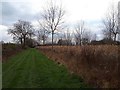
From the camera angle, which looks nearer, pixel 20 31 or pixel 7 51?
pixel 7 51

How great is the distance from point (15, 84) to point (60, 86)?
2.18 m

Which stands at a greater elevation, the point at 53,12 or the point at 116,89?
the point at 53,12

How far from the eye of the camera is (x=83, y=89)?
9.43 meters

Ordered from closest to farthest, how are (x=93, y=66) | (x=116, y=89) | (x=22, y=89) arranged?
1. (x=116, y=89)
2. (x=22, y=89)
3. (x=93, y=66)

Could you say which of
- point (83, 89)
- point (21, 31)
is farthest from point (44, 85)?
point (21, 31)

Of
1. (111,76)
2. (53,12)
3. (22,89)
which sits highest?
(53,12)

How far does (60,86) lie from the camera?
33.5 feet

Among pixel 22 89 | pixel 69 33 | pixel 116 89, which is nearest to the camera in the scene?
pixel 116 89

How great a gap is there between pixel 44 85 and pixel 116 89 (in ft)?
11.8

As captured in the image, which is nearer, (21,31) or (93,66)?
(93,66)

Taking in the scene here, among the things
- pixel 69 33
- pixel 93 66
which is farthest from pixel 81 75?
pixel 69 33

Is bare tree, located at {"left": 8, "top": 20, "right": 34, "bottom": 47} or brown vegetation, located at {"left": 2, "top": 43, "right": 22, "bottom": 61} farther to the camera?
bare tree, located at {"left": 8, "top": 20, "right": 34, "bottom": 47}

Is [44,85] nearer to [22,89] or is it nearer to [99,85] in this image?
[22,89]

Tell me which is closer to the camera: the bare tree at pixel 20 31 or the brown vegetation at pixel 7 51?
the brown vegetation at pixel 7 51
